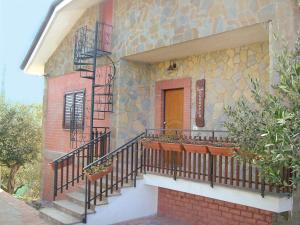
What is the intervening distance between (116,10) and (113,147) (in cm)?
395

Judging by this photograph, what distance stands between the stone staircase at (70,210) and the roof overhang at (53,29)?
19.6ft

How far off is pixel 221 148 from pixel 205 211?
254 cm

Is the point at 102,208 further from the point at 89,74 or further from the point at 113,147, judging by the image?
the point at 89,74

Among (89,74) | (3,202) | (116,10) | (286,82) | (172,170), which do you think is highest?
(116,10)

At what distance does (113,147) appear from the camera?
33.1 ft

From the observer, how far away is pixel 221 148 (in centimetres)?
637

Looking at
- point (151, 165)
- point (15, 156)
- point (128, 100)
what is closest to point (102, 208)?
point (151, 165)

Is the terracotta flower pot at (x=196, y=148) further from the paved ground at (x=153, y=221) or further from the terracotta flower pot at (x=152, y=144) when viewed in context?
the paved ground at (x=153, y=221)

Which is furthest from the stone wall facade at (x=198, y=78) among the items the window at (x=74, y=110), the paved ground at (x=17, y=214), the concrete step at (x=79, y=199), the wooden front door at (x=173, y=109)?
the paved ground at (x=17, y=214)

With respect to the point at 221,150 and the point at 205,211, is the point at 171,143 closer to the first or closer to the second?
the point at 221,150

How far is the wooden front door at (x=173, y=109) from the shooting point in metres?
9.90

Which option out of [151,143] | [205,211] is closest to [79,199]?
[151,143]

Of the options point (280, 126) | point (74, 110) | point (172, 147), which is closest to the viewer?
point (280, 126)

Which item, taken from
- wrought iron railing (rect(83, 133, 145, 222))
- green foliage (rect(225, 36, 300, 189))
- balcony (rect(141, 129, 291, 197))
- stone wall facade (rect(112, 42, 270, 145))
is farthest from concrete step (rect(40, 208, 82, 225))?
green foliage (rect(225, 36, 300, 189))
